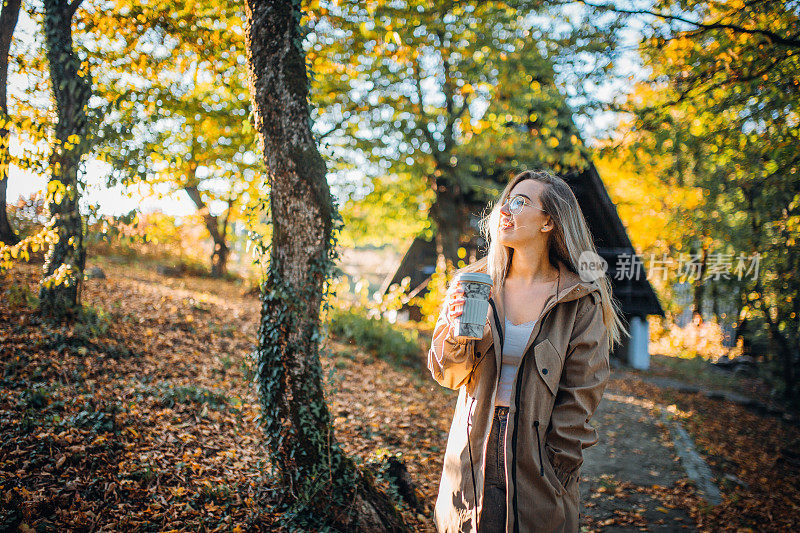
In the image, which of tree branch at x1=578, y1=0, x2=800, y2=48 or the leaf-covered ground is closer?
the leaf-covered ground

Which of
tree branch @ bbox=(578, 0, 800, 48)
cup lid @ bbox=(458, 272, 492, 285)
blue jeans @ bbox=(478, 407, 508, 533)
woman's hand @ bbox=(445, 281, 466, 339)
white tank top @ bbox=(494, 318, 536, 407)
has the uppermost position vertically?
tree branch @ bbox=(578, 0, 800, 48)

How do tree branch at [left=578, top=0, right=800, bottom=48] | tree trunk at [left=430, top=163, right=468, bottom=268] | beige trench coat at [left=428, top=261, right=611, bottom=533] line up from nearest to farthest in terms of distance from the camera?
beige trench coat at [left=428, top=261, right=611, bottom=533], tree branch at [left=578, top=0, right=800, bottom=48], tree trunk at [left=430, top=163, right=468, bottom=268]

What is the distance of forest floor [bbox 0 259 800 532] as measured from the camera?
348cm

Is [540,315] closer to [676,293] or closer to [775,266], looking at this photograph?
[775,266]

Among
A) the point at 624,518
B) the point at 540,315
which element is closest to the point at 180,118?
the point at 540,315

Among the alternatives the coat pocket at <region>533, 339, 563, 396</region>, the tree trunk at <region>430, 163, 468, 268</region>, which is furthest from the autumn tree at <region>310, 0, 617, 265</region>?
the coat pocket at <region>533, 339, 563, 396</region>

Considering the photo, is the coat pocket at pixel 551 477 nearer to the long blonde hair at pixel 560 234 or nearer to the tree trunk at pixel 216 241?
the long blonde hair at pixel 560 234

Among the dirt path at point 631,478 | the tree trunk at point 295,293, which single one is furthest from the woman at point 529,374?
the dirt path at point 631,478

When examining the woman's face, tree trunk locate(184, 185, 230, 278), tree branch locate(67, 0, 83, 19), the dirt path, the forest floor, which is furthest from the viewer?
tree trunk locate(184, 185, 230, 278)

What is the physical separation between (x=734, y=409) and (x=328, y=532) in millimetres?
11086

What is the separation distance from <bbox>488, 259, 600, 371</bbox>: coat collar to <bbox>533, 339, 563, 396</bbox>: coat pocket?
52mm

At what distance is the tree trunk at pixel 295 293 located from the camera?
11.1ft

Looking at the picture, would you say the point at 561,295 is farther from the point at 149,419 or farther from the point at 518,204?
the point at 149,419

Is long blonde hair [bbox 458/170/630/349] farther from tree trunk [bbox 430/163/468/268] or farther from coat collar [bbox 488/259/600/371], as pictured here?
tree trunk [bbox 430/163/468/268]
